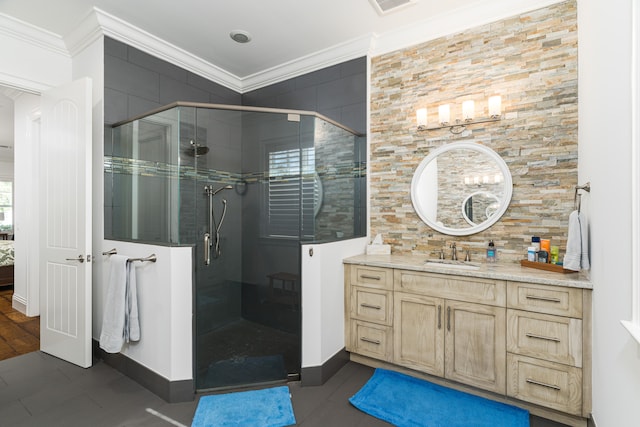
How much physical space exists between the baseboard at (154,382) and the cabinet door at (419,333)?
1562 mm

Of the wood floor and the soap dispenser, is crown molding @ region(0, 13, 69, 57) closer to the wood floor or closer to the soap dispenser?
the wood floor

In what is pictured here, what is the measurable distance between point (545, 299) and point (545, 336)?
0.75ft

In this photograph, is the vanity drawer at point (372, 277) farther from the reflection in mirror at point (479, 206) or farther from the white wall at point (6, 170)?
the white wall at point (6, 170)

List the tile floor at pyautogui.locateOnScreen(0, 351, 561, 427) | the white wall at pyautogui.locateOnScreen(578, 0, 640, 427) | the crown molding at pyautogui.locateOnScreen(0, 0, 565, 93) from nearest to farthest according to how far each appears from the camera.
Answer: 1. the white wall at pyautogui.locateOnScreen(578, 0, 640, 427)
2. the tile floor at pyautogui.locateOnScreen(0, 351, 561, 427)
3. the crown molding at pyautogui.locateOnScreen(0, 0, 565, 93)

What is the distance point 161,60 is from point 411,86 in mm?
2472

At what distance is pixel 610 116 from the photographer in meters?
1.43

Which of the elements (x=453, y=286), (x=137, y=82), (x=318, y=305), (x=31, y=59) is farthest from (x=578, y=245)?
(x=31, y=59)

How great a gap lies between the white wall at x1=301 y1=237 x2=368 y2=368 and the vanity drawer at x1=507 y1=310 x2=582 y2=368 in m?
1.25

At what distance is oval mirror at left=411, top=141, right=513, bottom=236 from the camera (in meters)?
2.50

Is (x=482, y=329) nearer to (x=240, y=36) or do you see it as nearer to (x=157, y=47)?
(x=240, y=36)

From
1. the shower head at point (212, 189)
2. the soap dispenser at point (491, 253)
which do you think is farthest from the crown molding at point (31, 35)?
the soap dispenser at point (491, 253)

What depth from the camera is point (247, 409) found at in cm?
199

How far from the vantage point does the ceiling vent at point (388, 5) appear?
2.47 metres

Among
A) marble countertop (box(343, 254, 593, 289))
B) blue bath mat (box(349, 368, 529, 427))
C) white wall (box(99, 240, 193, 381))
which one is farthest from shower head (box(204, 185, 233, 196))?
blue bath mat (box(349, 368, 529, 427))
